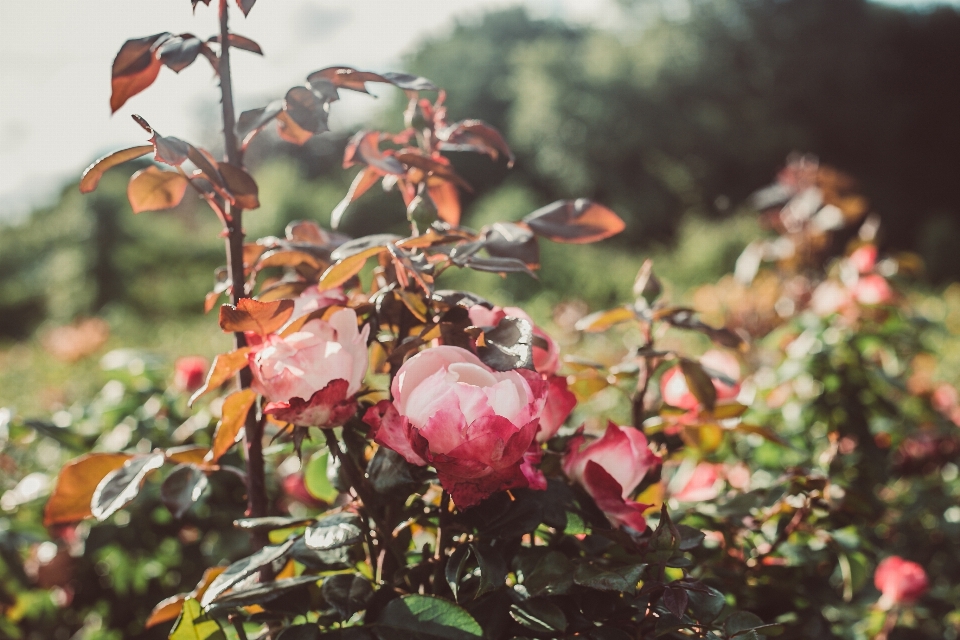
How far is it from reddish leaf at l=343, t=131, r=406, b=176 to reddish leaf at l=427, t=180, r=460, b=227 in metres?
0.07

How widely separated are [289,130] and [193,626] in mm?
342

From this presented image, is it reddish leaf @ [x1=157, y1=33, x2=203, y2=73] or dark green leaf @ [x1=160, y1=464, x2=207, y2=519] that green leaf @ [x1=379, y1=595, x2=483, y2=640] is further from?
reddish leaf @ [x1=157, y1=33, x2=203, y2=73]

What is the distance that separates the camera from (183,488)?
53 centimetres

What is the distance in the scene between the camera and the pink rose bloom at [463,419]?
1.23 ft

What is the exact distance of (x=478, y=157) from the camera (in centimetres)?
1198

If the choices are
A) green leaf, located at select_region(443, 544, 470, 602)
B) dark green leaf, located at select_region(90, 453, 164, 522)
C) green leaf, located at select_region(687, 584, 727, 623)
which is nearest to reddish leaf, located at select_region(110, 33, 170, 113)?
dark green leaf, located at select_region(90, 453, 164, 522)

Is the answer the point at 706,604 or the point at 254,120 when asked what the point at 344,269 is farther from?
the point at 706,604

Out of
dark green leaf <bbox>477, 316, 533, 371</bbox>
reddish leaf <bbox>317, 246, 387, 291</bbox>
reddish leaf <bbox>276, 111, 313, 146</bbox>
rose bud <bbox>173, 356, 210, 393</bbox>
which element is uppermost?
reddish leaf <bbox>276, 111, 313, 146</bbox>

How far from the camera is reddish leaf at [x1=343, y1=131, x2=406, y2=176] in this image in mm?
499

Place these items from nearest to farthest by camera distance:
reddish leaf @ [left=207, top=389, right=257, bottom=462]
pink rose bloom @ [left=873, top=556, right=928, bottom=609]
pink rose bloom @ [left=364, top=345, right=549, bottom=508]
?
pink rose bloom @ [left=364, top=345, right=549, bottom=508] < reddish leaf @ [left=207, top=389, right=257, bottom=462] < pink rose bloom @ [left=873, top=556, right=928, bottom=609]

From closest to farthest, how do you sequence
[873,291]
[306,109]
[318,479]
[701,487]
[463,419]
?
[463,419], [306,109], [318,479], [701,487], [873,291]

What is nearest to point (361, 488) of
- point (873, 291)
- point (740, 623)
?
point (740, 623)

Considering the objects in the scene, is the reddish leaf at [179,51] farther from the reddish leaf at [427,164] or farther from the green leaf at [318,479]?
the green leaf at [318,479]

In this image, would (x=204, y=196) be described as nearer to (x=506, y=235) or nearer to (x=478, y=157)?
(x=506, y=235)
